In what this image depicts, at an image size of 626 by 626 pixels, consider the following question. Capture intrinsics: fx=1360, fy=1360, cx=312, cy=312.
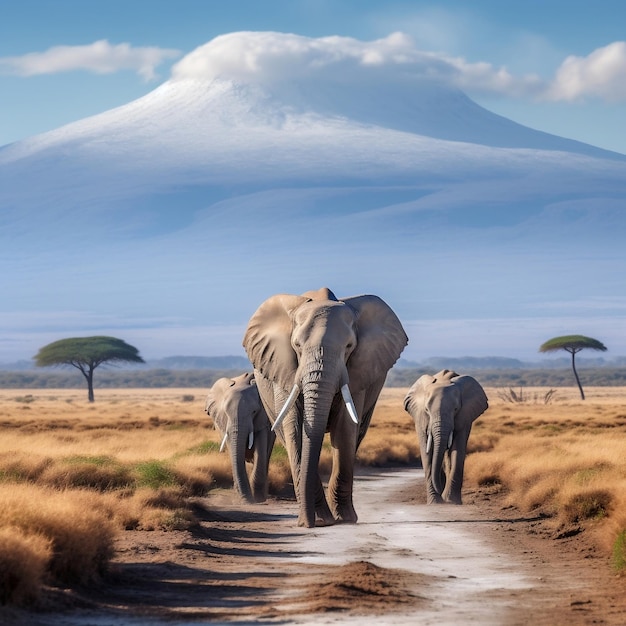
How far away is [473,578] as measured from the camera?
555 inches

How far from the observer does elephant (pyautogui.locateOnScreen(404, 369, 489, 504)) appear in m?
25.2

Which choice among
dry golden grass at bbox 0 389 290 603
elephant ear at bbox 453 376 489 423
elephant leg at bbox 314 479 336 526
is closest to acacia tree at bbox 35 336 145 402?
dry golden grass at bbox 0 389 290 603

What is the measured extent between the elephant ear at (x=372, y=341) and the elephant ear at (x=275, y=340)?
863 mm

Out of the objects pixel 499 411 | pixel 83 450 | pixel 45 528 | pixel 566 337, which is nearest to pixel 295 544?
pixel 45 528

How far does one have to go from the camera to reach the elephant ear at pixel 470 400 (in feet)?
87.7

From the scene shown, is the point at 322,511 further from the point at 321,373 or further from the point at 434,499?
the point at 434,499

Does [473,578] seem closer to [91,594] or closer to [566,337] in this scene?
[91,594]

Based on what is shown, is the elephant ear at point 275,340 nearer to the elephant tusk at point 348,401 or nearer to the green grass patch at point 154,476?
the elephant tusk at point 348,401

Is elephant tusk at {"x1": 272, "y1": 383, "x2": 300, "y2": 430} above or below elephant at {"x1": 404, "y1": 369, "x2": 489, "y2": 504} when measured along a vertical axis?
above

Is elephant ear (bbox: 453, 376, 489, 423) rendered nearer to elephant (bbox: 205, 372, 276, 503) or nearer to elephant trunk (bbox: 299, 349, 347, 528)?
elephant (bbox: 205, 372, 276, 503)

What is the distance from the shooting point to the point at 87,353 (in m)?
120

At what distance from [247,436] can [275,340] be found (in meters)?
6.26

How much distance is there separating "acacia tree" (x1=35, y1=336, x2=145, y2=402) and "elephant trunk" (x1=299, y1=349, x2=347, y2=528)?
98817mm

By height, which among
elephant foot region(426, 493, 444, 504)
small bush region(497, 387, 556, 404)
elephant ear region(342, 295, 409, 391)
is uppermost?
elephant ear region(342, 295, 409, 391)
